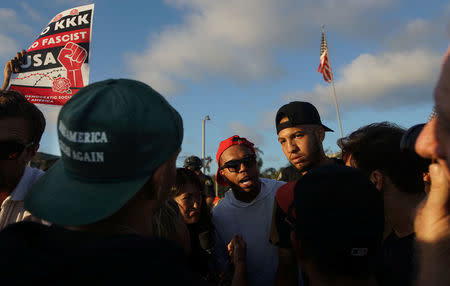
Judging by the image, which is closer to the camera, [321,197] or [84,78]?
[321,197]

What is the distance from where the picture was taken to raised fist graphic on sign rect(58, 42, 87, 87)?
4.94 m

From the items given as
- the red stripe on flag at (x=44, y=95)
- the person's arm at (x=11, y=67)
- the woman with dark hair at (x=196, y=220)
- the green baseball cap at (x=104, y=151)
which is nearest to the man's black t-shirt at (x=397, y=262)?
the green baseball cap at (x=104, y=151)

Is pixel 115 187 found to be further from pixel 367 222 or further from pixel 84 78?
pixel 84 78

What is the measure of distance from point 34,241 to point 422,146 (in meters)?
1.41

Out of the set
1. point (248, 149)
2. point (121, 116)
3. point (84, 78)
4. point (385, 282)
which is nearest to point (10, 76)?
point (84, 78)

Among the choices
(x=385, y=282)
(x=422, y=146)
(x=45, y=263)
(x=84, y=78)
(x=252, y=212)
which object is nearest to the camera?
(x=45, y=263)

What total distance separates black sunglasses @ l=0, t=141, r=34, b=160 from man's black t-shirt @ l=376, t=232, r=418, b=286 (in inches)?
104

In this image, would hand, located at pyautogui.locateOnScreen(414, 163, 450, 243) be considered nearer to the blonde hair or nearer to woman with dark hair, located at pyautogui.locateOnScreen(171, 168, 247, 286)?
the blonde hair

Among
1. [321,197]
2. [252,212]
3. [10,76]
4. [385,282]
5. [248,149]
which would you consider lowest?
[385,282]

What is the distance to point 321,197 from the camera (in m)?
1.43

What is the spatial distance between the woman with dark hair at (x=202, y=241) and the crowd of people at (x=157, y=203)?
0.08 metres

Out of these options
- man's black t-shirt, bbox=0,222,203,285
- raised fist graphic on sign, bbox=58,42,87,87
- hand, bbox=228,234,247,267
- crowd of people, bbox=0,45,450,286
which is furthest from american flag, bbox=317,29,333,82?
man's black t-shirt, bbox=0,222,203,285

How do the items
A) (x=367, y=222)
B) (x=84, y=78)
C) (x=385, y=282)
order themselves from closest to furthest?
1. (x=367, y=222)
2. (x=385, y=282)
3. (x=84, y=78)

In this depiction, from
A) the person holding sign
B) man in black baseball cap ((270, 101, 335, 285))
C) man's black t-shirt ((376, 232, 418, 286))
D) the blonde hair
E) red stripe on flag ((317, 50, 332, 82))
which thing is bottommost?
man's black t-shirt ((376, 232, 418, 286))
